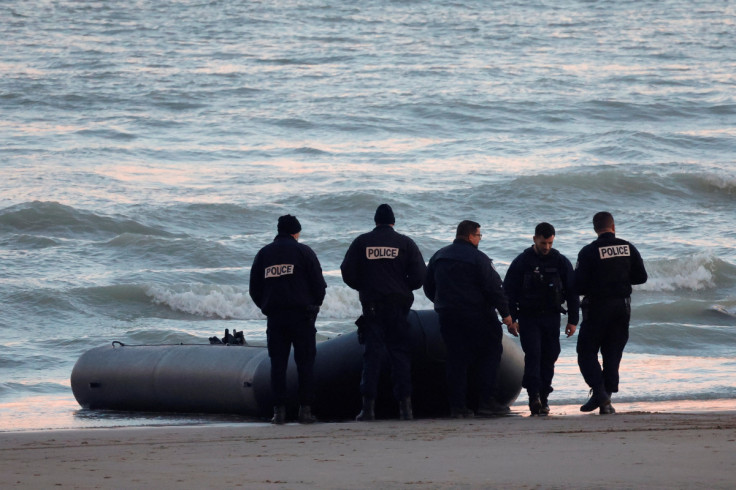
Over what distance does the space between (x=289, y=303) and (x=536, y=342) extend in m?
1.80

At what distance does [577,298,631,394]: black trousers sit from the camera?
26.5 ft

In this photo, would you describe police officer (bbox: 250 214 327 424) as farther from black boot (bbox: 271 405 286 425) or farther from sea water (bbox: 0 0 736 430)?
sea water (bbox: 0 0 736 430)

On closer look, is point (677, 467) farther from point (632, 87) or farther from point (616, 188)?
point (632, 87)

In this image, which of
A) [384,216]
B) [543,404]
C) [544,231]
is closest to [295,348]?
[384,216]

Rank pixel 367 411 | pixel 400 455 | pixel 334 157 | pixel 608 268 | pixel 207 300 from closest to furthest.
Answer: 1. pixel 400 455
2. pixel 608 268
3. pixel 367 411
4. pixel 207 300
5. pixel 334 157

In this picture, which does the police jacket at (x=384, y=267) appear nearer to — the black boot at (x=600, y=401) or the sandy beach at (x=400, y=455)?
the sandy beach at (x=400, y=455)

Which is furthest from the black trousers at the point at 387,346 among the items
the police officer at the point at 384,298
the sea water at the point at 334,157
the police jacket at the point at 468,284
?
the sea water at the point at 334,157

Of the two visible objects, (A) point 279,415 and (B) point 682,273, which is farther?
(B) point 682,273

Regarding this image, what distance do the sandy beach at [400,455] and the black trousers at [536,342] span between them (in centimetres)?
47

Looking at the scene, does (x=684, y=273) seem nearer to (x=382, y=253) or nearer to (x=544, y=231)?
(x=544, y=231)

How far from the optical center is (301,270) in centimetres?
812

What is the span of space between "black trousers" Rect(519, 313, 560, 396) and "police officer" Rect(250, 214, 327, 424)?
1506mm

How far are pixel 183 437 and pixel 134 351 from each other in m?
2.94

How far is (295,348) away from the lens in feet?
26.8
